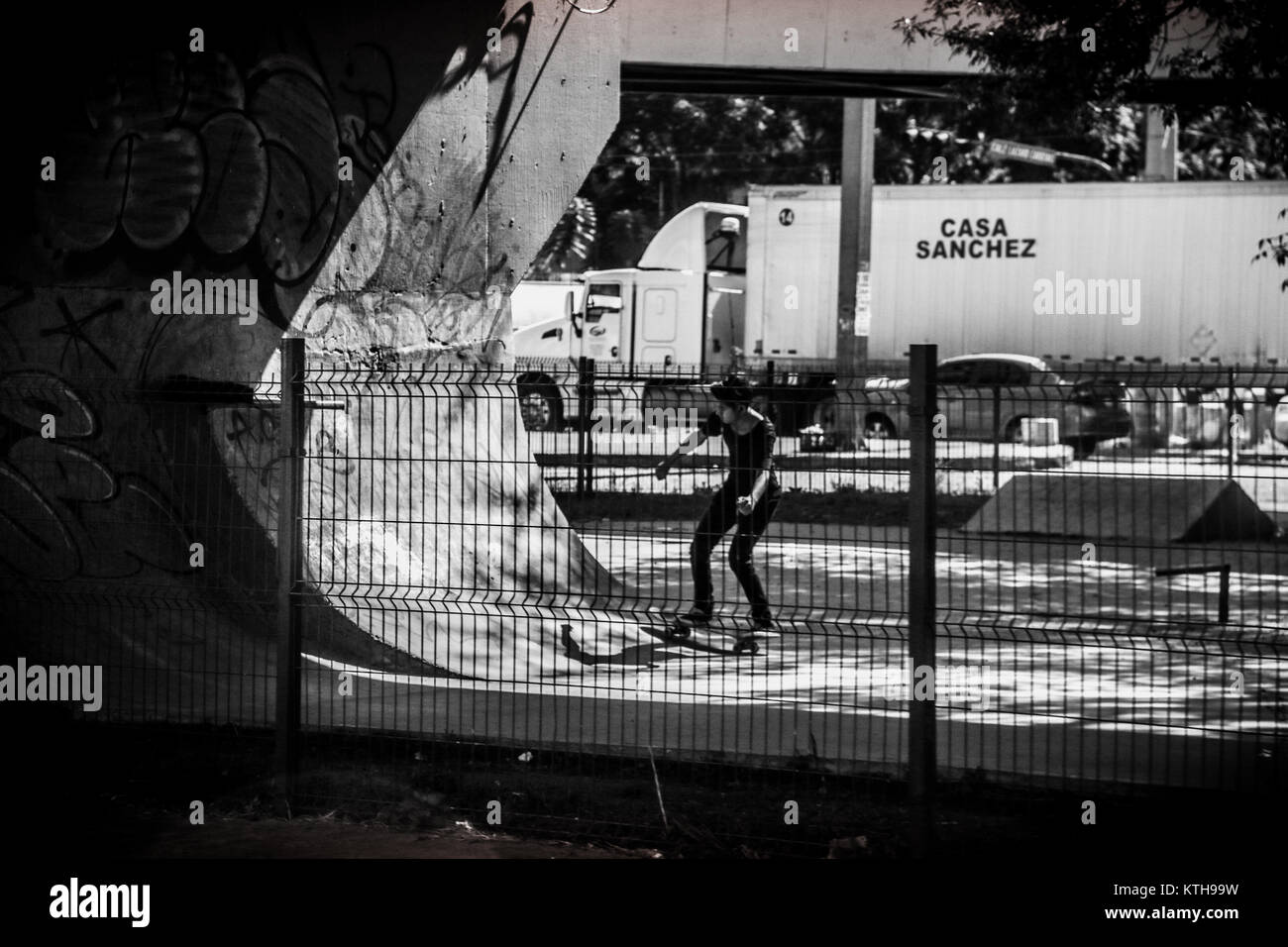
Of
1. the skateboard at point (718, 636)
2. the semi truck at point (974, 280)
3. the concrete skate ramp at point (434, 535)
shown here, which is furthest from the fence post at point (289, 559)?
the semi truck at point (974, 280)

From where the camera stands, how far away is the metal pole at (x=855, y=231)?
25.5 m

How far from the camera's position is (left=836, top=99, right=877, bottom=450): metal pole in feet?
83.5

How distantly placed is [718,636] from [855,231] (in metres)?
17.4

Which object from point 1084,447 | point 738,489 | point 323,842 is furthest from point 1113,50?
point 323,842

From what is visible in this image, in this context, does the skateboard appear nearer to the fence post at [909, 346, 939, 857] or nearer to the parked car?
the fence post at [909, 346, 939, 857]

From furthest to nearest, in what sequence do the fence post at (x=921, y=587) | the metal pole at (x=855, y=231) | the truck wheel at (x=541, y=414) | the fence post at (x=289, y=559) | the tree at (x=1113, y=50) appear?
the metal pole at (x=855, y=231) < the truck wheel at (x=541, y=414) < the tree at (x=1113, y=50) < the fence post at (x=289, y=559) < the fence post at (x=921, y=587)

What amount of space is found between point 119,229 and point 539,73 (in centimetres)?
309

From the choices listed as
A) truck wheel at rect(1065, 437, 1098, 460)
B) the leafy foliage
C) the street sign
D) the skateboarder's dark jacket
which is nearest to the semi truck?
the street sign

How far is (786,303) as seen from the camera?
96.2 ft

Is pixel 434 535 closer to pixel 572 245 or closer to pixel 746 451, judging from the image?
pixel 746 451

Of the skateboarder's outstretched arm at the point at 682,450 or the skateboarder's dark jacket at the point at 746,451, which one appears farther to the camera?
the skateboarder's outstretched arm at the point at 682,450

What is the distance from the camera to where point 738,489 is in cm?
941

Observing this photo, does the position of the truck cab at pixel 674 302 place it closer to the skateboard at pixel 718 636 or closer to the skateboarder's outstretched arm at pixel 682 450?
the skateboarder's outstretched arm at pixel 682 450

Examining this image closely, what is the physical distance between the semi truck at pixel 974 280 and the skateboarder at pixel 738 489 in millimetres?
17909
